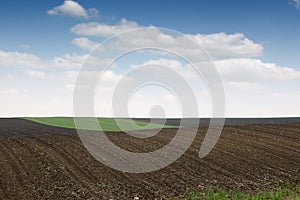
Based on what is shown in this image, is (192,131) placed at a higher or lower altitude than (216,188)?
higher

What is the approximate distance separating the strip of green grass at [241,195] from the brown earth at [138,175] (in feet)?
1.96

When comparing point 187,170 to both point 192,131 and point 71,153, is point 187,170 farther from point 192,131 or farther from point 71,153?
point 192,131

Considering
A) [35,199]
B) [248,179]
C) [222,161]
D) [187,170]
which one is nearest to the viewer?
[35,199]

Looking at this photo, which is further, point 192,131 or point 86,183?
point 192,131

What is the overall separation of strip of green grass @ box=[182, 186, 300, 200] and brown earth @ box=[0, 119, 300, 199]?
598 millimetres

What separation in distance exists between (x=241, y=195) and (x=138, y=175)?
5.25m

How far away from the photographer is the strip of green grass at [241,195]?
15.2 meters

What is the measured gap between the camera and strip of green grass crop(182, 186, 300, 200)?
15234 mm

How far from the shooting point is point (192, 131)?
32.9 metres

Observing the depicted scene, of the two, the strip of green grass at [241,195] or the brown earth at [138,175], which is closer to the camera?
the strip of green grass at [241,195]

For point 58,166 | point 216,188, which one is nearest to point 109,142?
point 58,166

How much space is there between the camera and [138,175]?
18.8m

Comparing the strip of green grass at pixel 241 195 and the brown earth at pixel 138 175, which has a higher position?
the brown earth at pixel 138 175

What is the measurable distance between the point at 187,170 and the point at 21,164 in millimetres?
8451
